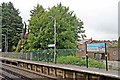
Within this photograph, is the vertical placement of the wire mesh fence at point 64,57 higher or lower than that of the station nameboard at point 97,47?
lower

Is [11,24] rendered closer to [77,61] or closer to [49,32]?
[49,32]

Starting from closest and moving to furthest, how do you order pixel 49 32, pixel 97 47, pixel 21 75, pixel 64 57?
pixel 97 47, pixel 21 75, pixel 64 57, pixel 49 32

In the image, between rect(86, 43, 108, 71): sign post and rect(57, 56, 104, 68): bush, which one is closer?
rect(86, 43, 108, 71): sign post

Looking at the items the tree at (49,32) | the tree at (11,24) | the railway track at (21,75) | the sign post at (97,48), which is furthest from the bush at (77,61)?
the tree at (11,24)

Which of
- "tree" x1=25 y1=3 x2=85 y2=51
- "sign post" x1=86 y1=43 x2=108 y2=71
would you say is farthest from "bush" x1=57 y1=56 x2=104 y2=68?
"tree" x1=25 y1=3 x2=85 y2=51

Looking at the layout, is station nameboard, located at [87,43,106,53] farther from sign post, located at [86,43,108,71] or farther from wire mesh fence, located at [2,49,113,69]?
wire mesh fence, located at [2,49,113,69]

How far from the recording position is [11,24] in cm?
7606

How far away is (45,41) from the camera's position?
40.8 meters

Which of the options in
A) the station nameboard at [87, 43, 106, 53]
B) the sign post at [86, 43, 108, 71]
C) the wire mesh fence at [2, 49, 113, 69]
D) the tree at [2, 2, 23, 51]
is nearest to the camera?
the sign post at [86, 43, 108, 71]

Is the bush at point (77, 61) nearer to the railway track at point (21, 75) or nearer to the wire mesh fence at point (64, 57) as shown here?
the wire mesh fence at point (64, 57)

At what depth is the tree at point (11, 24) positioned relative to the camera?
73.2 m

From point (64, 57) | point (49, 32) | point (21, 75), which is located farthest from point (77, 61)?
point (49, 32)

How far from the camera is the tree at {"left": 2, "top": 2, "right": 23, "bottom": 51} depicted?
73.2 metres

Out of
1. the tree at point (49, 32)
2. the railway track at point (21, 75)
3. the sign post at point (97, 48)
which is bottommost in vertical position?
the railway track at point (21, 75)
